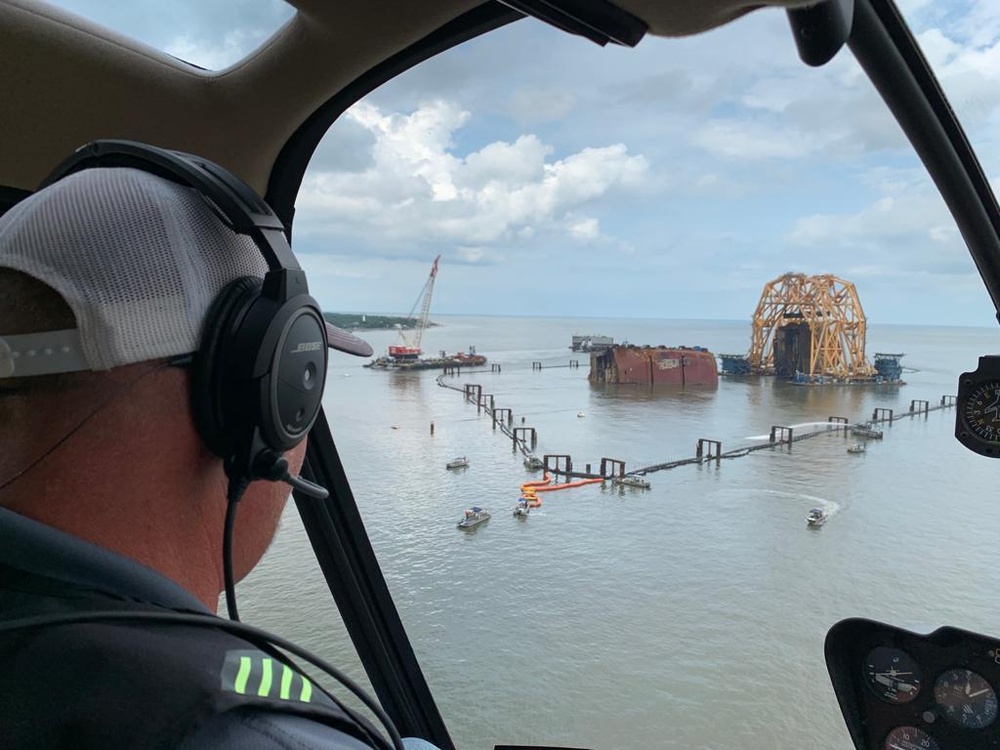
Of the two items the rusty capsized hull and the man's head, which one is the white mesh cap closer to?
the man's head

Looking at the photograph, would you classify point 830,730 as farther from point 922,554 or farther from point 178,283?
point 178,283

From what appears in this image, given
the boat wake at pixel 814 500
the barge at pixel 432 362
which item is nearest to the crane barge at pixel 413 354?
the barge at pixel 432 362

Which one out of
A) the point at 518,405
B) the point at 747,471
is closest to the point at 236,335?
the point at 747,471

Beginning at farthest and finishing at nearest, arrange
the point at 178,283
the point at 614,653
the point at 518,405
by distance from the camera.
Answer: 1. the point at 518,405
2. the point at 614,653
3. the point at 178,283

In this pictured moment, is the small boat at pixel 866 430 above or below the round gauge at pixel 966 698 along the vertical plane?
above

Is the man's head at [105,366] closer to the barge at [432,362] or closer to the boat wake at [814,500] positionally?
the barge at [432,362]

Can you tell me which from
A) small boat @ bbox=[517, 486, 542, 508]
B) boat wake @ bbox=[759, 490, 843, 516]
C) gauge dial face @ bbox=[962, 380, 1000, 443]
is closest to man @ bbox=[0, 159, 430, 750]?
gauge dial face @ bbox=[962, 380, 1000, 443]

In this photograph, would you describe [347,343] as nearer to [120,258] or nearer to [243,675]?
[120,258]
